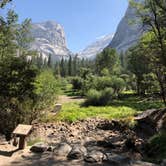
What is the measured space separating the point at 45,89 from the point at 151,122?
174 inches

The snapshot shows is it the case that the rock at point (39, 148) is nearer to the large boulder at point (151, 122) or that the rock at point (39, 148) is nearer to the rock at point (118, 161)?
the rock at point (118, 161)

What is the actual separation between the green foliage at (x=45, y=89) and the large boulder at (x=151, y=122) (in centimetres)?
364

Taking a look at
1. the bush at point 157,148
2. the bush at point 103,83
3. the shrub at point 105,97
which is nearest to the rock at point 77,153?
the bush at point 157,148

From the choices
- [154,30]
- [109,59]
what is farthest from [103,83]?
[109,59]

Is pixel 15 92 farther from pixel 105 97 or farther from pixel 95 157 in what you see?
pixel 105 97

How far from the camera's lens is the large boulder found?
9.40 meters

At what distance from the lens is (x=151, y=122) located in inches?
390

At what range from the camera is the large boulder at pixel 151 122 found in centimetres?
940

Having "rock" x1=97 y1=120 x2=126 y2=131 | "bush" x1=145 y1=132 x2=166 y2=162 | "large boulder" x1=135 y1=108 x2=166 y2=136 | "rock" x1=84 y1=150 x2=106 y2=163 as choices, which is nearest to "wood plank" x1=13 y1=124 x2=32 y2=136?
"rock" x1=84 y1=150 x2=106 y2=163

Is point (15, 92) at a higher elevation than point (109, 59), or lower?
lower

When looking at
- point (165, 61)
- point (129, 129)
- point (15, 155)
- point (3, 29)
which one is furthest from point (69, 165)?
point (165, 61)

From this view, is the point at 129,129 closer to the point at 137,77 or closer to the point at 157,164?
the point at 157,164

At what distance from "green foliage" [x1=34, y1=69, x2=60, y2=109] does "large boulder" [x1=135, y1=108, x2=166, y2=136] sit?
12.0 feet

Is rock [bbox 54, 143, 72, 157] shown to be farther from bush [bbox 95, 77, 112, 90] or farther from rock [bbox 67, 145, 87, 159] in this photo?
bush [bbox 95, 77, 112, 90]
